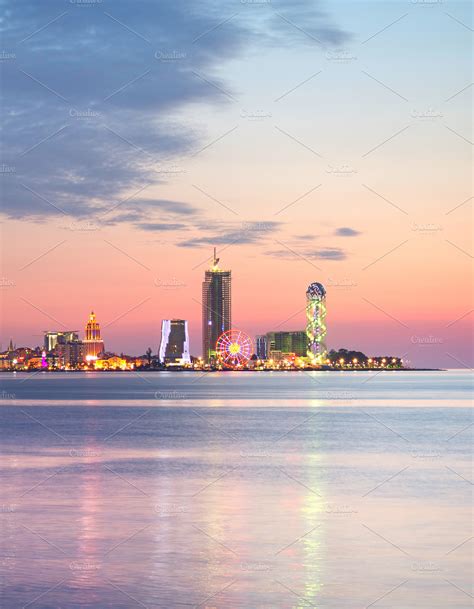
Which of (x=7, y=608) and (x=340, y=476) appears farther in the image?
(x=340, y=476)

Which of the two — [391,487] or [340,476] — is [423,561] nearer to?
[391,487]

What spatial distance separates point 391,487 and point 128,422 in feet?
159

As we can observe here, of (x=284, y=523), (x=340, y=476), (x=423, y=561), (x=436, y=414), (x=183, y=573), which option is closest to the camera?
(x=183, y=573)

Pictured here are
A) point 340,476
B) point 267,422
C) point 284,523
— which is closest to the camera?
point 284,523

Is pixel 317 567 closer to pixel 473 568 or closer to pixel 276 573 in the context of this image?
pixel 276 573

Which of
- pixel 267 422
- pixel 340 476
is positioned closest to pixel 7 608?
pixel 340 476

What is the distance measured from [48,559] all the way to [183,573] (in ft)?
10.1

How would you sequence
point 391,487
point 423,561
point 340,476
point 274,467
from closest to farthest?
point 423,561, point 391,487, point 340,476, point 274,467

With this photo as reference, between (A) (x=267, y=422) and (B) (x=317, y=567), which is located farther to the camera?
(A) (x=267, y=422)

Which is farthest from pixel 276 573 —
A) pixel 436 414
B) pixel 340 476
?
pixel 436 414

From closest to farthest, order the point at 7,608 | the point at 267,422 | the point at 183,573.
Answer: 1. the point at 7,608
2. the point at 183,573
3. the point at 267,422

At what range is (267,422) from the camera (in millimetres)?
79812

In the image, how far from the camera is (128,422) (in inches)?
3216

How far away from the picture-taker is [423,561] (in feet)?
71.5
